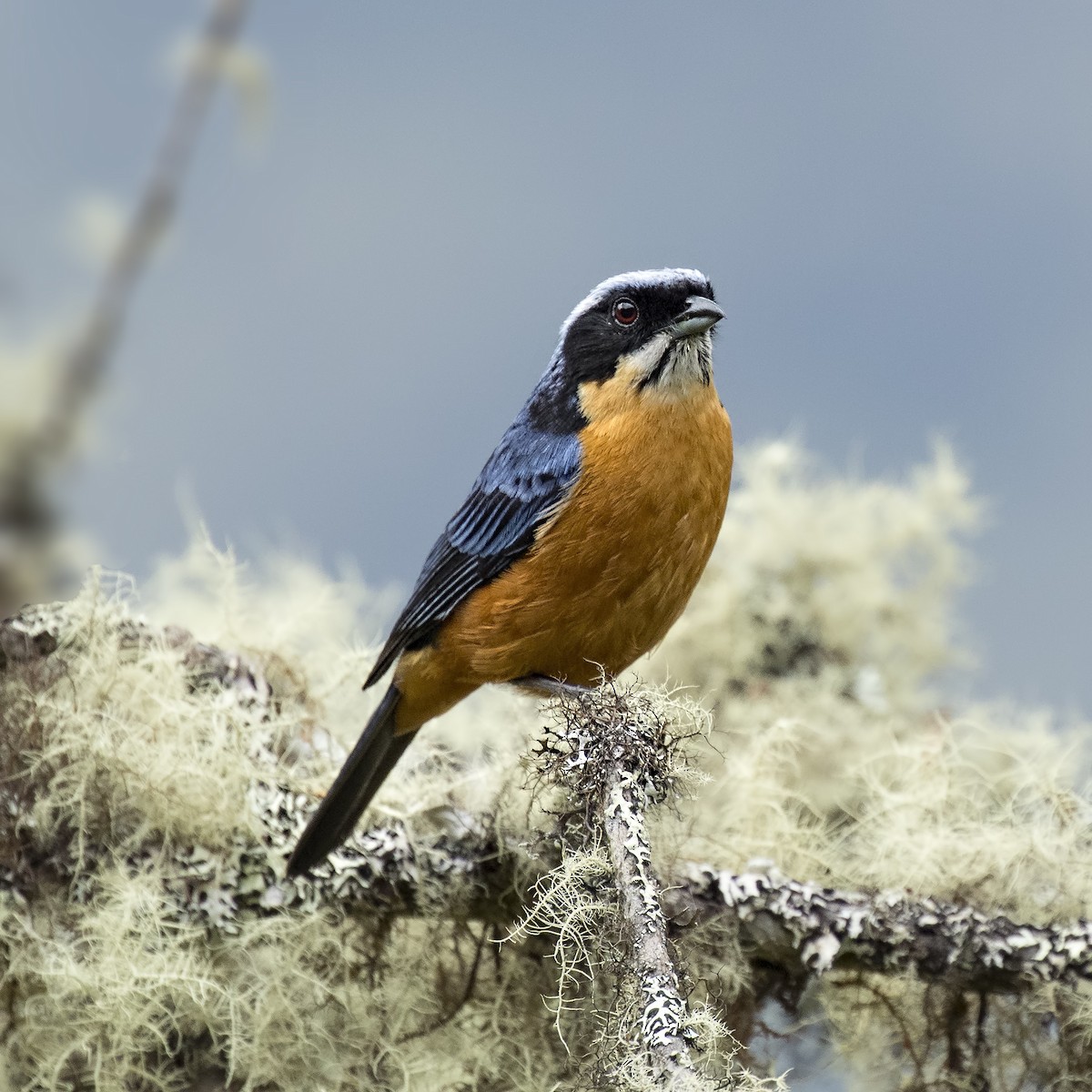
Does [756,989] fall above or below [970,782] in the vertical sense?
below

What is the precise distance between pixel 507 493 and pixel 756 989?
49.2 inches

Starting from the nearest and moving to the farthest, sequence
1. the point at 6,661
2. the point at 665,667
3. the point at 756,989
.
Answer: the point at 756,989 < the point at 6,661 < the point at 665,667

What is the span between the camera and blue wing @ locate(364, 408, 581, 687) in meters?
3.04

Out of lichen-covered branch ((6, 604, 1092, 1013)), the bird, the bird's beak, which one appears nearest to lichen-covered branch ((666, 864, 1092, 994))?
lichen-covered branch ((6, 604, 1092, 1013))

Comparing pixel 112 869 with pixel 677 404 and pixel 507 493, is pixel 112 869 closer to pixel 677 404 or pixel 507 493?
pixel 507 493

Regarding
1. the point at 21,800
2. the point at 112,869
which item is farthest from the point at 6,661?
the point at 112,869

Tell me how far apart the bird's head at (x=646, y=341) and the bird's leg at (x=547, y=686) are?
60cm

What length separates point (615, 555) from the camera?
297 cm

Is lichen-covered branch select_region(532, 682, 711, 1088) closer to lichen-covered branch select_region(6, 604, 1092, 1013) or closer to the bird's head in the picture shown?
lichen-covered branch select_region(6, 604, 1092, 1013)

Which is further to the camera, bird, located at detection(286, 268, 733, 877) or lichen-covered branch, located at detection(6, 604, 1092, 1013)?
bird, located at detection(286, 268, 733, 877)

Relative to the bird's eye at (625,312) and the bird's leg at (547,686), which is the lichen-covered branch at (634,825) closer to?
the bird's leg at (547,686)

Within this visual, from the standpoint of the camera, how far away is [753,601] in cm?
400

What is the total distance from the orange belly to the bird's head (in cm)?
5

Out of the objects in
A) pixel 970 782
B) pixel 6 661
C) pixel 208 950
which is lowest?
pixel 208 950
